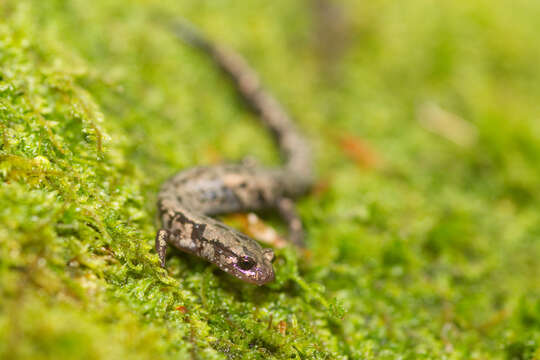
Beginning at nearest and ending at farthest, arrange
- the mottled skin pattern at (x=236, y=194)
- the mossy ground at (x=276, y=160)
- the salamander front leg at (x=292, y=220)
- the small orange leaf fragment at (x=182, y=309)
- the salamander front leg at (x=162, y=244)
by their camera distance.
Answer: the mossy ground at (x=276, y=160) < the small orange leaf fragment at (x=182, y=309) < the salamander front leg at (x=162, y=244) < the mottled skin pattern at (x=236, y=194) < the salamander front leg at (x=292, y=220)

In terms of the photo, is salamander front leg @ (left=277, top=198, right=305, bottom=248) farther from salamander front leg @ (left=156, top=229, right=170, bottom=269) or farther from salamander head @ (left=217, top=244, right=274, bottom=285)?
salamander front leg @ (left=156, top=229, right=170, bottom=269)

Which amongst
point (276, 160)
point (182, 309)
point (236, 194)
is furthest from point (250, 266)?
point (276, 160)

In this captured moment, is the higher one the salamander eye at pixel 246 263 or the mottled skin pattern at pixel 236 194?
the mottled skin pattern at pixel 236 194

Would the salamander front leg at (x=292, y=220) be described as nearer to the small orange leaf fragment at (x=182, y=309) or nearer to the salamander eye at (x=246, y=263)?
the salamander eye at (x=246, y=263)

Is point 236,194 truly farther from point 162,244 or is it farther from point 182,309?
point 182,309

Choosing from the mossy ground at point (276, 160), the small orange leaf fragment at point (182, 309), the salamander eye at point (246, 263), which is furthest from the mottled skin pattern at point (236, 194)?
the small orange leaf fragment at point (182, 309)

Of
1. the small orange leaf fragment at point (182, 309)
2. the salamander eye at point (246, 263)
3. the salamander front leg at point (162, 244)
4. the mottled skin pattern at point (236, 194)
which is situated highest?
the mottled skin pattern at point (236, 194)

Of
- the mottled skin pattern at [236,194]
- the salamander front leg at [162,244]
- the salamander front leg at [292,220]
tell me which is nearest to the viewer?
the salamander front leg at [162,244]

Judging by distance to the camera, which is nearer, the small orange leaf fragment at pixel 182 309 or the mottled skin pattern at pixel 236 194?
the small orange leaf fragment at pixel 182 309

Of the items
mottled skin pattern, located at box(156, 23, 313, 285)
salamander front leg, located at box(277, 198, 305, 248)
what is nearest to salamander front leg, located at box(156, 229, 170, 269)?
mottled skin pattern, located at box(156, 23, 313, 285)
